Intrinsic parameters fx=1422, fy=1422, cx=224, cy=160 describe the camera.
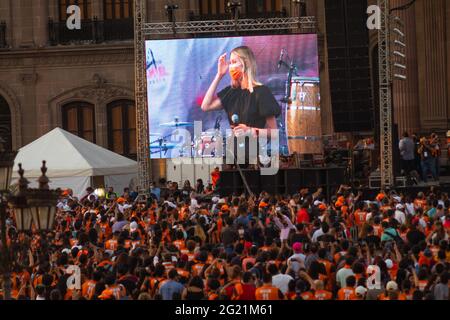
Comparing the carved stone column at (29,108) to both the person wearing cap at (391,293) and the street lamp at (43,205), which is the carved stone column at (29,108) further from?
the street lamp at (43,205)

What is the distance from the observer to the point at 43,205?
47.5 ft

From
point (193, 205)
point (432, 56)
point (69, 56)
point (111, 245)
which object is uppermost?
point (69, 56)

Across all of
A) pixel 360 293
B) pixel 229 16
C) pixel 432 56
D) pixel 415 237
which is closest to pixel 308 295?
pixel 360 293

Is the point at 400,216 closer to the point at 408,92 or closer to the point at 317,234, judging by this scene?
the point at 317,234

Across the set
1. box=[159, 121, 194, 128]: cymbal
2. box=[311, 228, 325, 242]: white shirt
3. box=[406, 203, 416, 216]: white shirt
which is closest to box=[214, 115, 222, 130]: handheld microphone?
box=[159, 121, 194, 128]: cymbal

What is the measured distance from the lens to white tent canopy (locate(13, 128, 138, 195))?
Answer: 36312mm

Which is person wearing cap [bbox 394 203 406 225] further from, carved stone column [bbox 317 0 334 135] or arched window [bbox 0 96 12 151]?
arched window [bbox 0 96 12 151]

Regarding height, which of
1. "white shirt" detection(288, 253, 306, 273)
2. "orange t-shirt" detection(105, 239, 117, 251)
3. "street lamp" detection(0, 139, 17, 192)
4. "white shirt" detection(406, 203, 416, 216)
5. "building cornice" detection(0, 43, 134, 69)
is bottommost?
"white shirt" detection(288, 253, 306, 273)

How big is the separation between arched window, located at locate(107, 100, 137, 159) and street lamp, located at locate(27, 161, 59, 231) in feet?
103

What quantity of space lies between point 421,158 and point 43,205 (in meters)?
21.7

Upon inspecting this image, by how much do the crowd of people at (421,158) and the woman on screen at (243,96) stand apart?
4312 mm

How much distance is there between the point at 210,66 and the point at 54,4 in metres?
9.54

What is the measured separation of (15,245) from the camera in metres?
15.5
